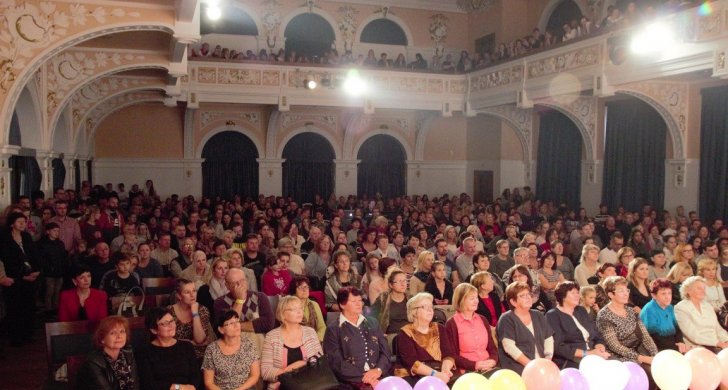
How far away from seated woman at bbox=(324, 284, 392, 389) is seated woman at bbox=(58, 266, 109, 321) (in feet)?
6.42

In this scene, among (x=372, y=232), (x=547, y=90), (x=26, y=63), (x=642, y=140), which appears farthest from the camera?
(x=642, y=140)

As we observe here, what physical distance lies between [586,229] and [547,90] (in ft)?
10.9

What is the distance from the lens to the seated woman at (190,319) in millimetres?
4590

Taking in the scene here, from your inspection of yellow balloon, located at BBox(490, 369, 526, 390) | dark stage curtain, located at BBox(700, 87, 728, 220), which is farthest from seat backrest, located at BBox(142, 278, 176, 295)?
dark stage curtain, located at BBox(700, 87, 728, 220)

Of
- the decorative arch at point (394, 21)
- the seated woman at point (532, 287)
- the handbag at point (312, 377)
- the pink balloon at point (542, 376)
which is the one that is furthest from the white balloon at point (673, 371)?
the decorative arch at point (394, 21)

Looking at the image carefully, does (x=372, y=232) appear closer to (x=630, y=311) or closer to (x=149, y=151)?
(x=630, y=311)

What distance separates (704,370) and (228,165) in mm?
13633

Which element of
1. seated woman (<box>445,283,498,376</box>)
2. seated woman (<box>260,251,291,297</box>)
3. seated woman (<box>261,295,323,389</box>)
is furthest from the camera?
seated woman (<box>260,251,291,297</box>)

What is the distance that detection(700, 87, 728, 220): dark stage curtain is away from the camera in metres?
10.6

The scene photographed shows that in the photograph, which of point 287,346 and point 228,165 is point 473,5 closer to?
point 228,165

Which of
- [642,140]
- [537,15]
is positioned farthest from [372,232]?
[537,15]

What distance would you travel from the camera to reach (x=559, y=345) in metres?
4.83

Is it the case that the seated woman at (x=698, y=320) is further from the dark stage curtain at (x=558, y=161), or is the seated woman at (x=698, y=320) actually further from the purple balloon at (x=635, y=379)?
the dark stage curtain at (x=558, y=161)

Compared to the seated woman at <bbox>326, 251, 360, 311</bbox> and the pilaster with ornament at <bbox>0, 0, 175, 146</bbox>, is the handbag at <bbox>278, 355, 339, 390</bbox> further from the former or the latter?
the pilaster with ornament at <bbox>0, 0, 175, 146</bbox>
